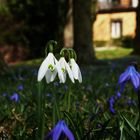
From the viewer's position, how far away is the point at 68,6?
30750 millimetres

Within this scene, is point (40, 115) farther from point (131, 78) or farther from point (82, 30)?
point (82, 30)

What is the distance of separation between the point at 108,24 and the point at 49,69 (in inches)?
2129

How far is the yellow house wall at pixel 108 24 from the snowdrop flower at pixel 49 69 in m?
50.4

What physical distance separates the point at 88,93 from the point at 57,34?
30.0m

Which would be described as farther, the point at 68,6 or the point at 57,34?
the point at 57,34

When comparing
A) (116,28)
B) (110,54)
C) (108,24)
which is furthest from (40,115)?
(116,28)

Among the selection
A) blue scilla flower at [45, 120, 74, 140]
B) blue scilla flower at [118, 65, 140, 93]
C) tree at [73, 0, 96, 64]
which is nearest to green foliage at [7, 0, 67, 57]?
tree at [73, 0, 96, 64]

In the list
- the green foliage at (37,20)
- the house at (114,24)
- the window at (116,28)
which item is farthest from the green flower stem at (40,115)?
the window at (116,28)

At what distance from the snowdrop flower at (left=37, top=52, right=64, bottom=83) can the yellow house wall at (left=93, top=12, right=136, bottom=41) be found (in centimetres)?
5040

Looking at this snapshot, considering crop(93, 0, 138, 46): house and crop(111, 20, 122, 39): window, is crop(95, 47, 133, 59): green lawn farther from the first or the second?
crop(111, 20, 122, 39): window

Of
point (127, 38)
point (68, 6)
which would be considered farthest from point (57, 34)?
point (127, 38)

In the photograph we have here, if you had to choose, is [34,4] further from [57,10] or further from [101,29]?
[101,29]

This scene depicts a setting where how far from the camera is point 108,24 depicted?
186 feet

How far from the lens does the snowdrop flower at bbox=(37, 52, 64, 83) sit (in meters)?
2.76
